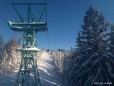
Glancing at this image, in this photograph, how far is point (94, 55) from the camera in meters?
26.0

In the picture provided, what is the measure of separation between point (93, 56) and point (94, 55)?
426 mm

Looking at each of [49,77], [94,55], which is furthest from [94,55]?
[49,77]

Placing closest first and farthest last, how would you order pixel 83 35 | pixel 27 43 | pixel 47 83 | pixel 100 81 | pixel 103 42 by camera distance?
pixel 100 81
pixel 103 42
pixel 83 35
pixel 27 43
pixel 47 83

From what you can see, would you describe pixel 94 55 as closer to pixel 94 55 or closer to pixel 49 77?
pixel 94 55

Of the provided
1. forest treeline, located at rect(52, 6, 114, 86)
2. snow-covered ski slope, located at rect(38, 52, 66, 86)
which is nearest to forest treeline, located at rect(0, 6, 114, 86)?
forest treeline, located at rect(52, 6, 114, 86)

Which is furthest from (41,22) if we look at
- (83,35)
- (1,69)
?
(1,69)

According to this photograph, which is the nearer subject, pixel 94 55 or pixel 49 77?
pixel 94 55

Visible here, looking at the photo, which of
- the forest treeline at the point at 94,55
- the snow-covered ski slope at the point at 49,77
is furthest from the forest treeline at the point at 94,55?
the snow-covered ski slope at the point at 49,77

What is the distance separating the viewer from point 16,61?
221ft

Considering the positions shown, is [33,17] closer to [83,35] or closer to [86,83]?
[83,35]

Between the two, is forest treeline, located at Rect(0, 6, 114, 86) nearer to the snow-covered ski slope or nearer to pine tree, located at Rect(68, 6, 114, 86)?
pine tree, located at Rect(68, 6, 114, 86)

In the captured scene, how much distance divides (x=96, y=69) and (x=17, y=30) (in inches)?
527

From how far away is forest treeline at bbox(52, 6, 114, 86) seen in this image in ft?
82.5

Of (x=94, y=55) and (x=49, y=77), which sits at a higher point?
(x=94, y=55)
